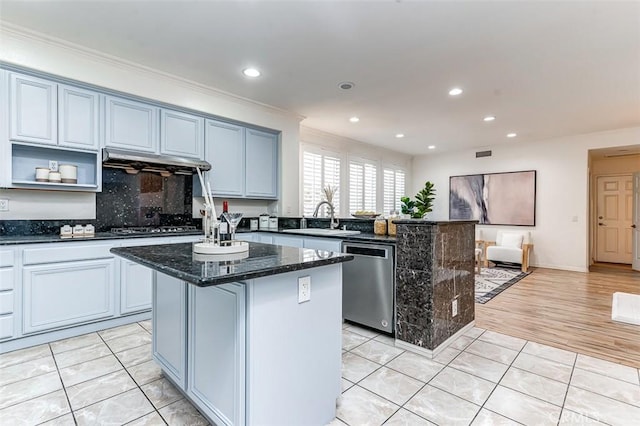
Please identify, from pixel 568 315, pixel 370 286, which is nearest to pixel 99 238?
pixel 370 286

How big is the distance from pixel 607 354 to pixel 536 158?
5243mm

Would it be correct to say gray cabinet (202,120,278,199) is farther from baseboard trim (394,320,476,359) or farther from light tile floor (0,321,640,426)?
baseboard trim (394,320,476,359)

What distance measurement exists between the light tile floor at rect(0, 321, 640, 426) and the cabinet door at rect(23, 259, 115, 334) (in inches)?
9.0

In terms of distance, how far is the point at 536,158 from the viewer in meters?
6.64

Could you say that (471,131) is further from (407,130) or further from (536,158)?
(536,158)

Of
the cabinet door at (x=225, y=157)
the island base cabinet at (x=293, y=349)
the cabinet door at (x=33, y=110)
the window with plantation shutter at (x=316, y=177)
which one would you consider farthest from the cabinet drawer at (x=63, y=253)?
the window with plantation shutter at (x=316, y=177)

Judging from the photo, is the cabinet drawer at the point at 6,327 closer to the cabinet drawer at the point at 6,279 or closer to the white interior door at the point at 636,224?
the cabinet drawer at the point at 6,279

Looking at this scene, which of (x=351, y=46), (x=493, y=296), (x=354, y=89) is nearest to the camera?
(x=351, y=46)

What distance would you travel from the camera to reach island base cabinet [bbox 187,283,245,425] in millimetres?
1379

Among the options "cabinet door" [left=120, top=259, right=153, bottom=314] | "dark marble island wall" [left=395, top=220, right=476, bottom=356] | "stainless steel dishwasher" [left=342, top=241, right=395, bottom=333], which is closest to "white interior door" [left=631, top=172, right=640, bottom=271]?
"dark marble island wall" [left=395, top=220, right=476, bottom=356]

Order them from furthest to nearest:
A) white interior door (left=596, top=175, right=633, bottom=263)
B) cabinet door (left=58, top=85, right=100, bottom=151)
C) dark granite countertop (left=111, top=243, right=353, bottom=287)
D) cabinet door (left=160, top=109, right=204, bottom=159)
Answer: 1. white interior door (left=596, top=175, right=633, bottom=263)
2. cabinet door (left=160, top=109, right=204, bottom=159)
3. cabinet door (left=58, top=85, right=100, bottom=151)
4. dark granite countertop (left=111, top=243, right=353, bottom=287)

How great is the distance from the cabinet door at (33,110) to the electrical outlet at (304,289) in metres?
2.90

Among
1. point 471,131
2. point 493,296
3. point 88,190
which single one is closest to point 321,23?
point 88,190

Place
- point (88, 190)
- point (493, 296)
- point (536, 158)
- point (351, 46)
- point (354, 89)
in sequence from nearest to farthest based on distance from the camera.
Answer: point (351, 46) < point (88, 190) < point (354, 89) < point (493, 296) < point (536, 158)
